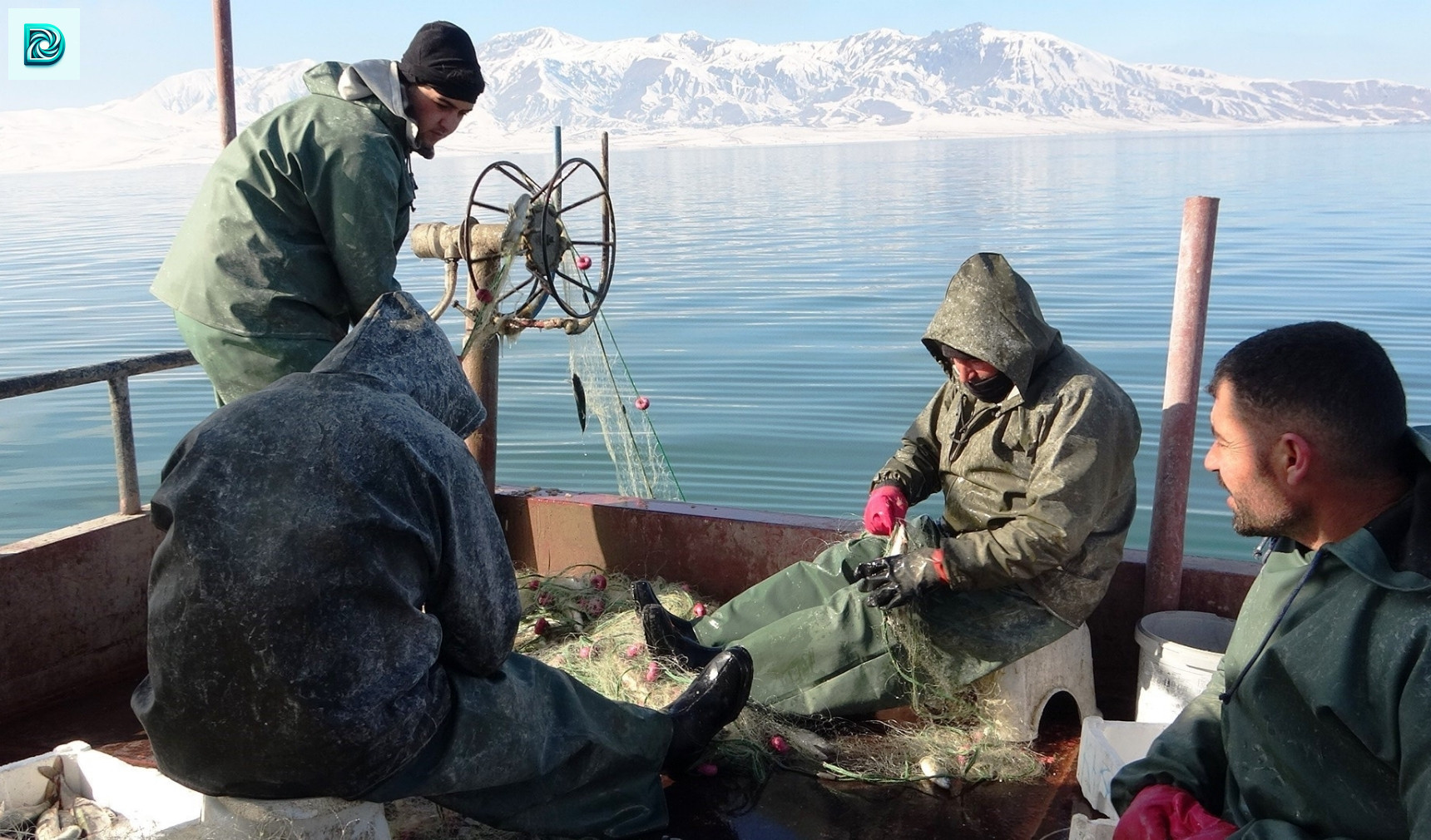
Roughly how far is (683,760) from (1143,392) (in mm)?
9707

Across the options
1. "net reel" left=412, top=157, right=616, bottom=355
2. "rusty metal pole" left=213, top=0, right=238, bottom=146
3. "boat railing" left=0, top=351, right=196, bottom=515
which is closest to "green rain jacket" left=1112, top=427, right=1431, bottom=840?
"net reel" left=412, top=157, right=616, bottom=355

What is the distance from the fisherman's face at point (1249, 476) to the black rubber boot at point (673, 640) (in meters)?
2.05

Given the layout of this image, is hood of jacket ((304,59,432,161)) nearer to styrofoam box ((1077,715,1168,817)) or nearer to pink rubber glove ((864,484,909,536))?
pink rubber glove ((864,484,909,536))

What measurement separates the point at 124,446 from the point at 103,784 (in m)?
1.64

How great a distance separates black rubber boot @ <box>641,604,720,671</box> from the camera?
3688 millimetres

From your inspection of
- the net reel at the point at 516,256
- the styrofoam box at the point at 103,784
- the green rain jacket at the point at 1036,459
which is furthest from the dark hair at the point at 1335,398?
the net reel at the point at 516,256

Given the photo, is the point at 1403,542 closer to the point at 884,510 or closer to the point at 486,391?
the point at 884,510

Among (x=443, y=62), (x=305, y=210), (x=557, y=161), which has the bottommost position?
(x=305, y=210)

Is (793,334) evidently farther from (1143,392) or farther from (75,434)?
(75,434)

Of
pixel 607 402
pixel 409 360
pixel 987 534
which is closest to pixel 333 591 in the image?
pixel 409 360

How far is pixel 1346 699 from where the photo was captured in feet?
5.77

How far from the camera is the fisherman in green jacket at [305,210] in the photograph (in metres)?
3.53

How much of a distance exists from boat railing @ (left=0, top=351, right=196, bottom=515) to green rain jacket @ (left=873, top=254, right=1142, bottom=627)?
2661 millimetres

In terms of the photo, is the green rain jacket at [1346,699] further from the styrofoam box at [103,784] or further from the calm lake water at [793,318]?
the calm lake water at [793,318]
